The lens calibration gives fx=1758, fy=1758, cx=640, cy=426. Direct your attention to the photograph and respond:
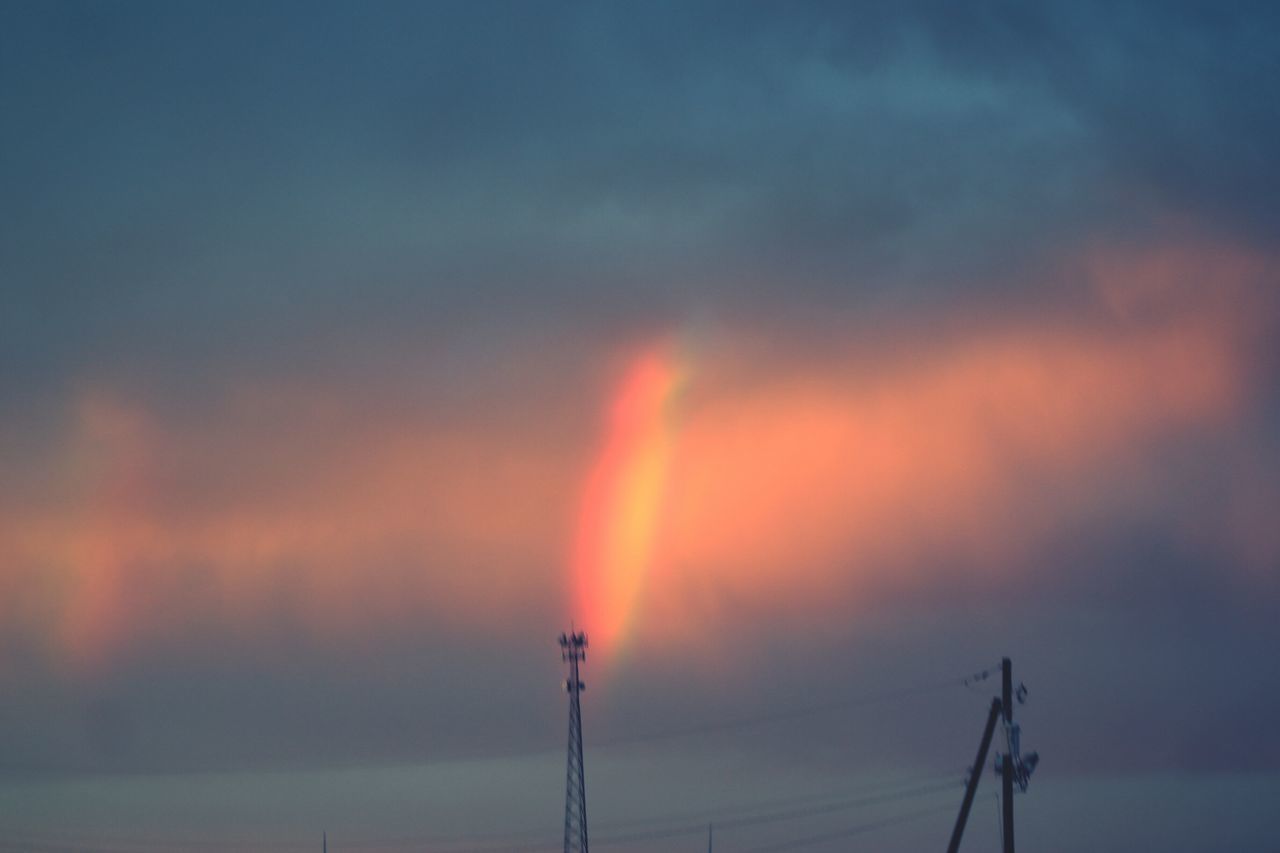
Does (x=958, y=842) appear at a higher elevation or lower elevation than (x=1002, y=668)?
lower

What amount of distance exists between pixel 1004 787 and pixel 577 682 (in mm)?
46546

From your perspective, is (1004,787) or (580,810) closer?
(1004,787)

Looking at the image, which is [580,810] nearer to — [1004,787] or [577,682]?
[577,682]

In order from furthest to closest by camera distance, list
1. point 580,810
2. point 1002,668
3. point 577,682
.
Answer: point 577,682 < point 580,810 < point 1002,668

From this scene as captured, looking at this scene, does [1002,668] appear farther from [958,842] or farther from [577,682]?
[577,682]

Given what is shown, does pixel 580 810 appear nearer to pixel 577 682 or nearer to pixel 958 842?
pixel 577 682

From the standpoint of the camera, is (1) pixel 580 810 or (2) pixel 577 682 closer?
(1) pixel 580 810

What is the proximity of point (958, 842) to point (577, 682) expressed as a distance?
43.0 metres

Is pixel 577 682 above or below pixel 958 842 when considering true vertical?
above

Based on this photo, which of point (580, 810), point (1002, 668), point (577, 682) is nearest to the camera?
point (1002, 668)

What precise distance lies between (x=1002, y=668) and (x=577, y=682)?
47274mm

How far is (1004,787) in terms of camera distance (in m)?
78.4

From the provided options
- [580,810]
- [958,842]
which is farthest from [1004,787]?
[580,810]

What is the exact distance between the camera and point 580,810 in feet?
369
